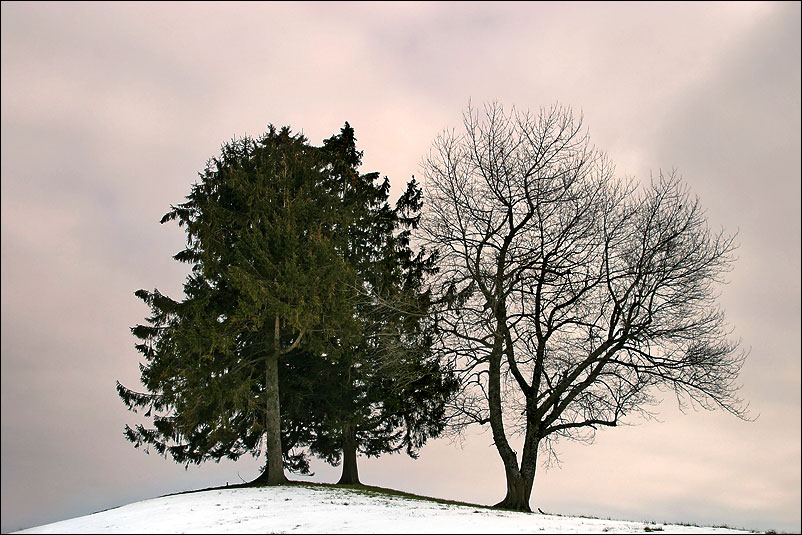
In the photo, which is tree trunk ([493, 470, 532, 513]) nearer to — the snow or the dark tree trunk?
the snow

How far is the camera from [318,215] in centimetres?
2152

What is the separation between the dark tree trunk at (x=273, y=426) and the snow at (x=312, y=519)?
3194 mm

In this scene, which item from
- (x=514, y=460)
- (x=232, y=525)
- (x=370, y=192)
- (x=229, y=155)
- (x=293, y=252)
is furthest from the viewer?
(x=370, y=192)

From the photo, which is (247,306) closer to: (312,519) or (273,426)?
(273,426)

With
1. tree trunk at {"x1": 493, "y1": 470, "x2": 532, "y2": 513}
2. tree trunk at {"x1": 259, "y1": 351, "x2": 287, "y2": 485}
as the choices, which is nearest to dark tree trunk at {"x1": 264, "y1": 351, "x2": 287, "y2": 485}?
tree trunk at {"x1": 259, "y1": 351, "x2": 287, "y2": 485}

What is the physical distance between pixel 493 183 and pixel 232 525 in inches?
488

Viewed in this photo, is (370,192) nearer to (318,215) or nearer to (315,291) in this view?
(318,215)

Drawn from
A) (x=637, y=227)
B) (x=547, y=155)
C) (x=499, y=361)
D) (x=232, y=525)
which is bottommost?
(x=232, y=525)

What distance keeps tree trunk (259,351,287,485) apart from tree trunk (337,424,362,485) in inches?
116

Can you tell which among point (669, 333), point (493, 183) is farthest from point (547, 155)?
point (669, 333)

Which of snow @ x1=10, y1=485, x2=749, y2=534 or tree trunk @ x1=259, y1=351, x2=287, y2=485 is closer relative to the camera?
snow @ x1=10, y1=485, x2=749, y2=534

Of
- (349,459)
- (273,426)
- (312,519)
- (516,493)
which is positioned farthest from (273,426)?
(312,519)

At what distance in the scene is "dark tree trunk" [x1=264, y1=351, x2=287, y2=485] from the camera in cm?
1988

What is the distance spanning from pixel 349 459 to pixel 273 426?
377 centimetres
